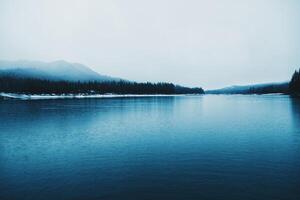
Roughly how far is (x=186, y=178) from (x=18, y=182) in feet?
35.9

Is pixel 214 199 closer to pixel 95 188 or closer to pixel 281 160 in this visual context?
pixel 95 188

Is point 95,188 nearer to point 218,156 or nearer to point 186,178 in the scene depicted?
point 186,178

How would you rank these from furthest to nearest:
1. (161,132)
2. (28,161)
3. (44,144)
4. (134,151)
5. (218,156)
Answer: (161,132) < (44,144) < (134,151) < (218,156) < (28,161)

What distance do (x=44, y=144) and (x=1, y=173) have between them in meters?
8.25

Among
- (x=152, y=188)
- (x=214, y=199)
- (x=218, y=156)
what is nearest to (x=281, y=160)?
A: (x=218, y=156)

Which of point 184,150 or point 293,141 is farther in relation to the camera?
point 293,141

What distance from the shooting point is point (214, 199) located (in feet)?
38.3

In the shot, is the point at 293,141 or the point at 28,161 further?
the point at 293,141

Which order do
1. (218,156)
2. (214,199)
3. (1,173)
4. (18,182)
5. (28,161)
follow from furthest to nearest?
(218,156), (28,161), (1,173), (18,182), (214,199)

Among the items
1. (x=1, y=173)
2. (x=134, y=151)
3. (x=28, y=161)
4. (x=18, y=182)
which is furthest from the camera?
(x=134, y=151)

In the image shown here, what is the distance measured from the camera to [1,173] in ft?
51.5

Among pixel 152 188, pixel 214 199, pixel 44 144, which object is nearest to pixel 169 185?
pixel 152 188

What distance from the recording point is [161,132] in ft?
102

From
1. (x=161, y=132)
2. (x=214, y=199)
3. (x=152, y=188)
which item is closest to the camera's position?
(x=214, y=199)
